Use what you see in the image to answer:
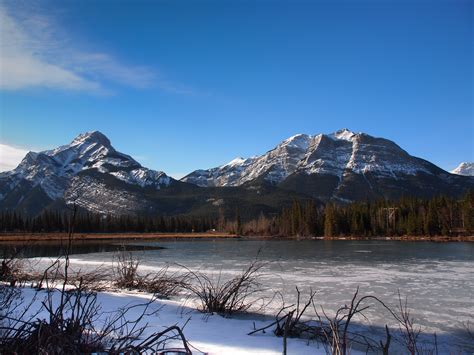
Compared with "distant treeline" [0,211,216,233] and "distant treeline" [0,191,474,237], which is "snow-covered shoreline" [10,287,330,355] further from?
A: "distant treeline" [0,211,216,233]

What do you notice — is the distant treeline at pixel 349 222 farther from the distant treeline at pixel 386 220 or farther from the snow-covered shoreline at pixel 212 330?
the snow-covered shoreline at pixel 212 330

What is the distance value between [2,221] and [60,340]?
493 ft

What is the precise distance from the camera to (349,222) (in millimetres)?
111812

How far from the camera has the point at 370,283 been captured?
15.6 meters

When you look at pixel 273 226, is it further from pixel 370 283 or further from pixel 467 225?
pixel 370 283

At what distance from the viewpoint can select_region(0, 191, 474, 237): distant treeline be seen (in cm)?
9369

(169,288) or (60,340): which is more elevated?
(60,340)

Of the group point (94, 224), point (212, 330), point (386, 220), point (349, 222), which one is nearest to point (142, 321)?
point (212, 330)

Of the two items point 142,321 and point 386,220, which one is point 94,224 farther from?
point 142,321

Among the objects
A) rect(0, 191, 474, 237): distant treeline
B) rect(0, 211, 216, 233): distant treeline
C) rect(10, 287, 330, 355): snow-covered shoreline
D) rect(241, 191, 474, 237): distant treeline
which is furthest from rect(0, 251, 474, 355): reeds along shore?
rect(0, 211, 216, 233): distant treeline

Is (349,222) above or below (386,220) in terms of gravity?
below

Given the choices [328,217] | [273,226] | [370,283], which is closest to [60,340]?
[370,283]

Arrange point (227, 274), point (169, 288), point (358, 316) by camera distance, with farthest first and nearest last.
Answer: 1. point (227, 274)
2. point (169, 288)
3. point (358, 316)

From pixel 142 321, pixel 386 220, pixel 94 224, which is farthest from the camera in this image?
pixel 94 224
